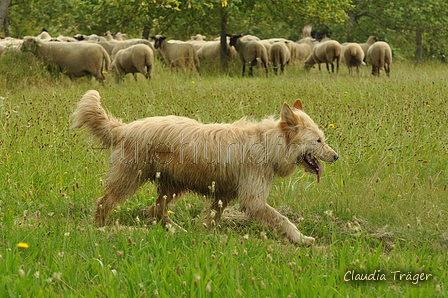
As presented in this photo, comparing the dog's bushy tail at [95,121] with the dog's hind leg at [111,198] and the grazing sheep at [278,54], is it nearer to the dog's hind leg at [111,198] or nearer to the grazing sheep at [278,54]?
the dog's hind leg at [111,198]

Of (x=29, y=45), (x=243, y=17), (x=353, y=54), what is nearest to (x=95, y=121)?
(x=29, y=45)

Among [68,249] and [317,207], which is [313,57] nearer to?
[317,207]

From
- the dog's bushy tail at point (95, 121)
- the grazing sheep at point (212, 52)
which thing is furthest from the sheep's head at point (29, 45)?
the dog's bushy tail at point (95, 121)

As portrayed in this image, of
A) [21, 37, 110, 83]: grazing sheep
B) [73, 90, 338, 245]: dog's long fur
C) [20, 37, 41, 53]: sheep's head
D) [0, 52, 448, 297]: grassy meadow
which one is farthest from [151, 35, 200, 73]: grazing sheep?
[73, 90, 338, 245]: dog's long fur

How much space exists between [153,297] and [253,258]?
821 mm

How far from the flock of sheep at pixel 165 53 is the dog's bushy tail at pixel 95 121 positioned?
8269 mm

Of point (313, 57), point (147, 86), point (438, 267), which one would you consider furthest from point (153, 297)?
point (313, 57)

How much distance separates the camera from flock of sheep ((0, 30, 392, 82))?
12.4m

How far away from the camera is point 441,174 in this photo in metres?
5.54

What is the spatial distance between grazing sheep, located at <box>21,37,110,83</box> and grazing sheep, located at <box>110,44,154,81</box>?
2.94 ft

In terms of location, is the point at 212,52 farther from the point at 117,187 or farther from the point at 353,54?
the point at 117,187

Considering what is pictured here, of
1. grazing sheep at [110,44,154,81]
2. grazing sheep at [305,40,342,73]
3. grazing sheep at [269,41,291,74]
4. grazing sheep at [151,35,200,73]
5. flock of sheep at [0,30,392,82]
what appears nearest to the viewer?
flock of sheep at [0,30,392,82]

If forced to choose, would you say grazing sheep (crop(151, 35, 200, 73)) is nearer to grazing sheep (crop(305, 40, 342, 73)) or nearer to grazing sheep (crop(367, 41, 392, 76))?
grazing sheep (crop(305, 40, 342, 73))

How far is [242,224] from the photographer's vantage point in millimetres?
4672
